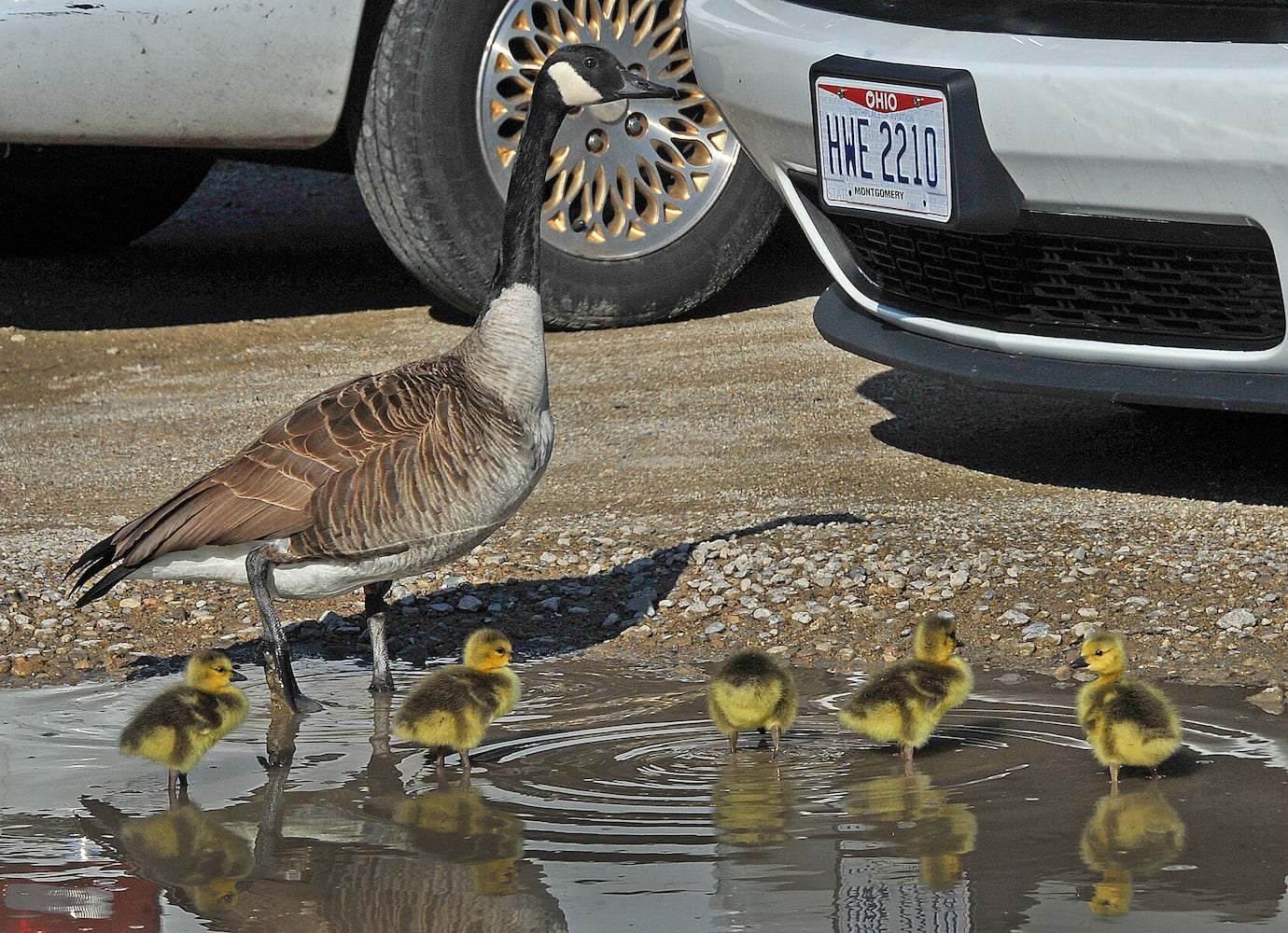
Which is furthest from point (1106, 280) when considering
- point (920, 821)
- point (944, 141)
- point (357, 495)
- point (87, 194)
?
point (87, 194)

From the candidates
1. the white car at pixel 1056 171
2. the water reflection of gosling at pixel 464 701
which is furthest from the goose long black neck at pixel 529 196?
the water reflection of gosling at pixel 464 701

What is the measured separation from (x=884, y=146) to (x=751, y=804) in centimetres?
213

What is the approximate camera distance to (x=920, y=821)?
3967mm

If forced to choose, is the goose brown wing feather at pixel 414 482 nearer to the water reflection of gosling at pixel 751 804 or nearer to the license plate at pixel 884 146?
the water reflection of gosling at pixel 751 804

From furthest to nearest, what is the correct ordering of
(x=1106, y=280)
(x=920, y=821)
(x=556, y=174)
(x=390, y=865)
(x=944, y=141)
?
(x=556, y=174)
(x=1106, y=280)
(x=944, y=141)
(x=920, y=821)
(x=390, y=865)

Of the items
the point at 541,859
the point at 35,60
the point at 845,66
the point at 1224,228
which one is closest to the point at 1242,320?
the point at 1224,228

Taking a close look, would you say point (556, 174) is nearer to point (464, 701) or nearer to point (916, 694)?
point (464, 701)

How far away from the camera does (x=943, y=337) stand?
5.79m

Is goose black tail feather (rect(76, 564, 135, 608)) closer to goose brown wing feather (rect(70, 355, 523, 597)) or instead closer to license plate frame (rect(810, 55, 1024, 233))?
goose brown wing feather (rect(70, 355, 523, 597))

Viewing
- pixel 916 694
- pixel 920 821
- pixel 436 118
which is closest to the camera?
pixel 920 821

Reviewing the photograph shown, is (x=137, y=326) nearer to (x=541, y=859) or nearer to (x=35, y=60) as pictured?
(x=35, y=60)

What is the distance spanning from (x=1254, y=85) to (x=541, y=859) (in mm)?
A: 2585

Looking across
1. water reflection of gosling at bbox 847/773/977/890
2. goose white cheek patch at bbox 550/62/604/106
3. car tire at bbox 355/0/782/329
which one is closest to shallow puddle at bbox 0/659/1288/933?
water reflection of gosling at bbox 847/773/977/890

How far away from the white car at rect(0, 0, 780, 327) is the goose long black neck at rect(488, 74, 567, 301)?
75.5 inches
